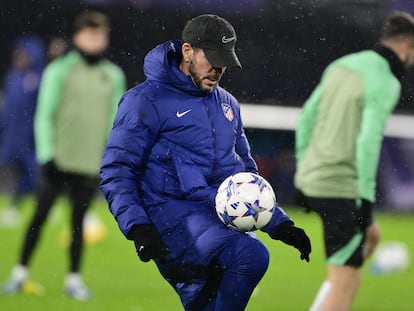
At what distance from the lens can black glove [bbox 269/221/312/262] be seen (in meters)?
5.71

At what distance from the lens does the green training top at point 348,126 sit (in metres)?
7.01

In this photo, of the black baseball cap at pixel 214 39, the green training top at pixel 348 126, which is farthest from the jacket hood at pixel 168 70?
the green training top at pixel 348 126

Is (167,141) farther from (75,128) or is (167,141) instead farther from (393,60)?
(75,128)

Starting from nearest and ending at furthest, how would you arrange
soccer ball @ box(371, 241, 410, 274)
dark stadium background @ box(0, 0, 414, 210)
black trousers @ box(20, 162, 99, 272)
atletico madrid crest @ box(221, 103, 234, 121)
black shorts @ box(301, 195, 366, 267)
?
atletico madrid crest @ box(221, 103, 234, 121) < black shorts @ box(301, 195, 366, 267) < black trousers @ box(20, 162, 99, 272) < soccer ball @ box(371, 241, 410, 274) < dark stadium background @ box(0, 0, 414, 210)

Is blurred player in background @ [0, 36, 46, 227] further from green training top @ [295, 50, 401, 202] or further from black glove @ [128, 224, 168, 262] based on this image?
black glove @ [128, 224, 168, 262]

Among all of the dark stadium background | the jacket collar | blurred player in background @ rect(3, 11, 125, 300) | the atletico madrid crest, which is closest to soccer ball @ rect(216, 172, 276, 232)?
the atletico madrid crest

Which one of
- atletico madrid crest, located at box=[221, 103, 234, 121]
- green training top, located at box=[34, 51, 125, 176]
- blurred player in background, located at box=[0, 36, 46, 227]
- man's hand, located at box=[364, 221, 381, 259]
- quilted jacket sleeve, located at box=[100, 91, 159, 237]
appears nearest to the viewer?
quilted jacket sleeve, located at box=[100, 91, 159, 237]

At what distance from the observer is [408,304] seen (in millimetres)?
9406

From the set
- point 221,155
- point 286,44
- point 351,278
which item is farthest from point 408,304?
point 286,44

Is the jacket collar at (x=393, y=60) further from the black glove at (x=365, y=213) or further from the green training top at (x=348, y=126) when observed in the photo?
the black glove at (x=365, y=213)

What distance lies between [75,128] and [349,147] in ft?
9.79

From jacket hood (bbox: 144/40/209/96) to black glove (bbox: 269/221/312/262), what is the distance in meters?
0.73

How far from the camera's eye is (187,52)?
5.79 m

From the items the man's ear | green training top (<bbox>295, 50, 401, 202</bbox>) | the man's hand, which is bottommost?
the man's hand
